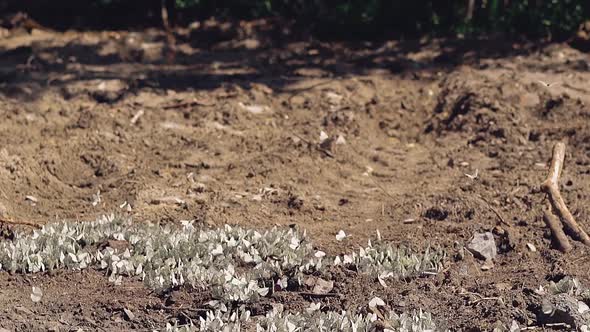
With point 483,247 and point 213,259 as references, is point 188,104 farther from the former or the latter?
point 483,247

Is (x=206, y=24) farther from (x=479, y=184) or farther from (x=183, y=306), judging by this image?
(x=183, y=306)

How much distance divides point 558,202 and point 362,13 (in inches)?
172

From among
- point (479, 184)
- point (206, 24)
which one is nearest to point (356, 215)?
point (479, 184)

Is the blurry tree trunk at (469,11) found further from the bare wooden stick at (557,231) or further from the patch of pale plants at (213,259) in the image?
the patch of pale plants at (213,259)

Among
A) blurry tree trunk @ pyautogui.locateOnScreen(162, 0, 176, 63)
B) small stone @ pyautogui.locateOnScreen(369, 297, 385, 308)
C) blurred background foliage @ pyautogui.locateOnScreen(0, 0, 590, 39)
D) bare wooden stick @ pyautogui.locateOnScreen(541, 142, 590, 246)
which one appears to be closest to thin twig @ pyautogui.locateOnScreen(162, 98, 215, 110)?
blurry tree trunk @ pyautogui.locateOnScreen(162, 0, 176, 63)

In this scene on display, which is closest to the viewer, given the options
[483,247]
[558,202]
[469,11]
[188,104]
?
[483,247]

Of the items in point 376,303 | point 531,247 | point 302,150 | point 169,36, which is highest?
point 376,303

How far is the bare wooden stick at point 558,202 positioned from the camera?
5723 mm

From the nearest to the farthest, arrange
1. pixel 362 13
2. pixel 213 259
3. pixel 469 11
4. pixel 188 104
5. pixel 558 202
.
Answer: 1. pixel 213 259
2. pixel 558 202
3. pixel 188 104
4. pixel 469 11
5. pixel 362 13

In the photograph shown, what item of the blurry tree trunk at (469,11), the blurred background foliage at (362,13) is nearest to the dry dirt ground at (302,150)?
the blurred background foliage at (362,13)

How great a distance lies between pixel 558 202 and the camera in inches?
232

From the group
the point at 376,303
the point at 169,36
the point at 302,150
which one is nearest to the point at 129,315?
the point at 376,303

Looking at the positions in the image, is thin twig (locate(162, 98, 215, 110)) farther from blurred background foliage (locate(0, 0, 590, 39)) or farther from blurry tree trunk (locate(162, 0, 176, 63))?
blurred background foliage (locate(0, 0, 590, 39))

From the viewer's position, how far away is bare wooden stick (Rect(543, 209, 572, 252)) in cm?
561
